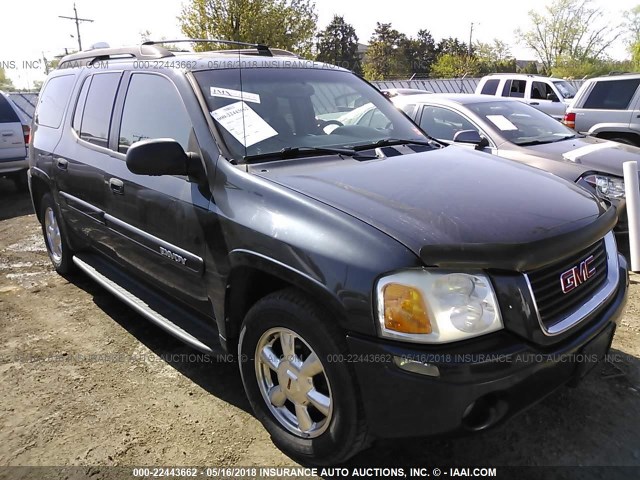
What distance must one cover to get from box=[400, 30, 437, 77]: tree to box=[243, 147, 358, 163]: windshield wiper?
55.8 m

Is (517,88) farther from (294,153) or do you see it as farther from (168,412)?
(168,412)

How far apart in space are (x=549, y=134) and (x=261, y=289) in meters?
4.76

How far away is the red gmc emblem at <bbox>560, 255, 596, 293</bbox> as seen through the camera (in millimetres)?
2123

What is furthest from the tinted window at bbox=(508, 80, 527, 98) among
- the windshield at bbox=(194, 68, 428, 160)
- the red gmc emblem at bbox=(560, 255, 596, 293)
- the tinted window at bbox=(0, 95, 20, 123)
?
the red gmc emblem at bbox=(560, 255, 596, 293)

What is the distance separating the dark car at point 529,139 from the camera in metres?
4.89

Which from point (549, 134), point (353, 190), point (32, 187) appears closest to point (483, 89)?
point (549, 134)

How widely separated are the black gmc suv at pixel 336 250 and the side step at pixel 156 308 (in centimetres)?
1

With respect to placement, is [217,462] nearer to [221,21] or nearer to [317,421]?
[317,421]

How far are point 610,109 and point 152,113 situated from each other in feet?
26.2

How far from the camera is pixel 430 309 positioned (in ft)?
6.15

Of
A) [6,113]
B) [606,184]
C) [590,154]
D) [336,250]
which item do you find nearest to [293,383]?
[336,250]

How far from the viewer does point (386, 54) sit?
5491cm

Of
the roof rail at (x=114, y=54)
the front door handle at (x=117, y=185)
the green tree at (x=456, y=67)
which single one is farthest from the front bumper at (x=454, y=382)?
the green tree at (x=456, y=67)

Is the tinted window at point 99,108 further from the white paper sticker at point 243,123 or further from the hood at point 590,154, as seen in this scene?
the hood at point 590,154
